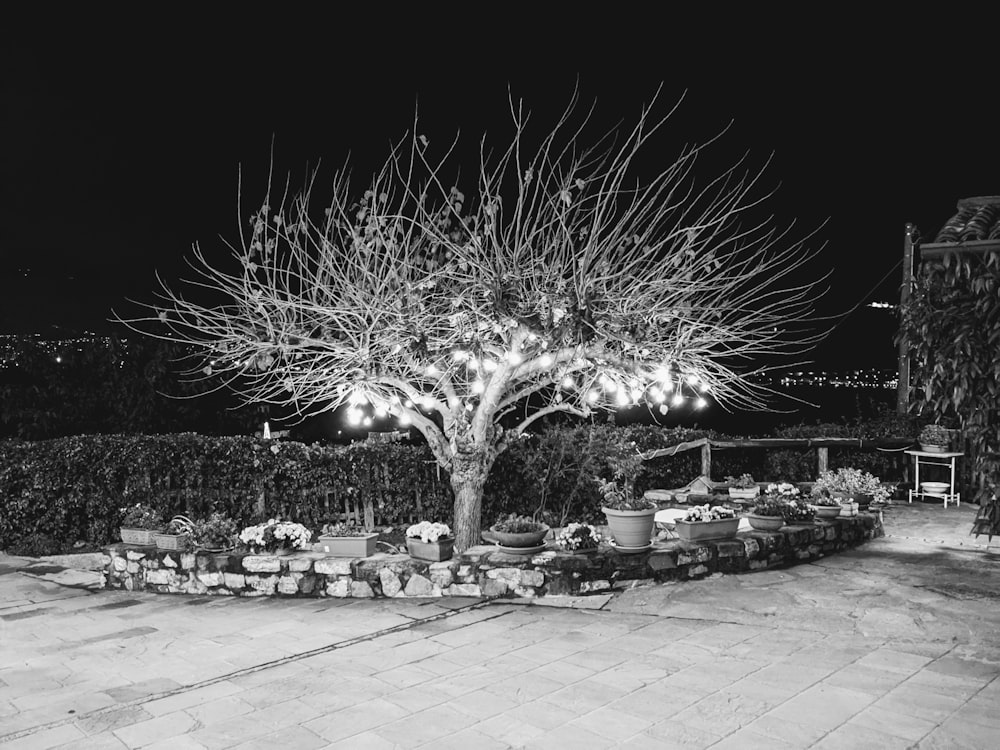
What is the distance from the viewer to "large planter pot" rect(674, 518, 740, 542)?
7.32m

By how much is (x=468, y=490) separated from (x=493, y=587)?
1182 millimetres

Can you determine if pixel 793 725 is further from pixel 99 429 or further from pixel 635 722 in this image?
pixel 99 429

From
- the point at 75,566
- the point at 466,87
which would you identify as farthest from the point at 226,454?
the point at 466,87

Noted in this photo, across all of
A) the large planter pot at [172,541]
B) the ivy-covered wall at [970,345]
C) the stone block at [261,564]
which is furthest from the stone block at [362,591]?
the ivy-covered wall at [970,345]

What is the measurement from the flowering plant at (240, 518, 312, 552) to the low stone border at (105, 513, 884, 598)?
136 millimetres

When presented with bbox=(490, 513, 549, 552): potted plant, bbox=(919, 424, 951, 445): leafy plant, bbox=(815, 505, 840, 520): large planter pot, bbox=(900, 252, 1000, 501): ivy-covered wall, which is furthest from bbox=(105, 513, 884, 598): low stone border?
bbox=(919, 424, 951, 445): leafy plant

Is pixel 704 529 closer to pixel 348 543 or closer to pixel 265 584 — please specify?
pixel 348 543

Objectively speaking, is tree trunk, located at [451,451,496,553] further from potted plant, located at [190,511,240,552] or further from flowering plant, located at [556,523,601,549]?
potted plant, located at [190,511,240,552]

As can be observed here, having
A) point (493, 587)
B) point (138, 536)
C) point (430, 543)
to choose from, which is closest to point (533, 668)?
point (493, 587)

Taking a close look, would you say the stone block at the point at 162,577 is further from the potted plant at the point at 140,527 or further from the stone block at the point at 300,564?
the stone block at the point at 300,564

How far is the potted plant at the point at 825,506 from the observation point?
28.5ft

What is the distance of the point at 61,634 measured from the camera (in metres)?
6.11

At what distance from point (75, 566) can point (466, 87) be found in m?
7.26

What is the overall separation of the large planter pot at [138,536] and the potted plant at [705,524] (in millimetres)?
5281
